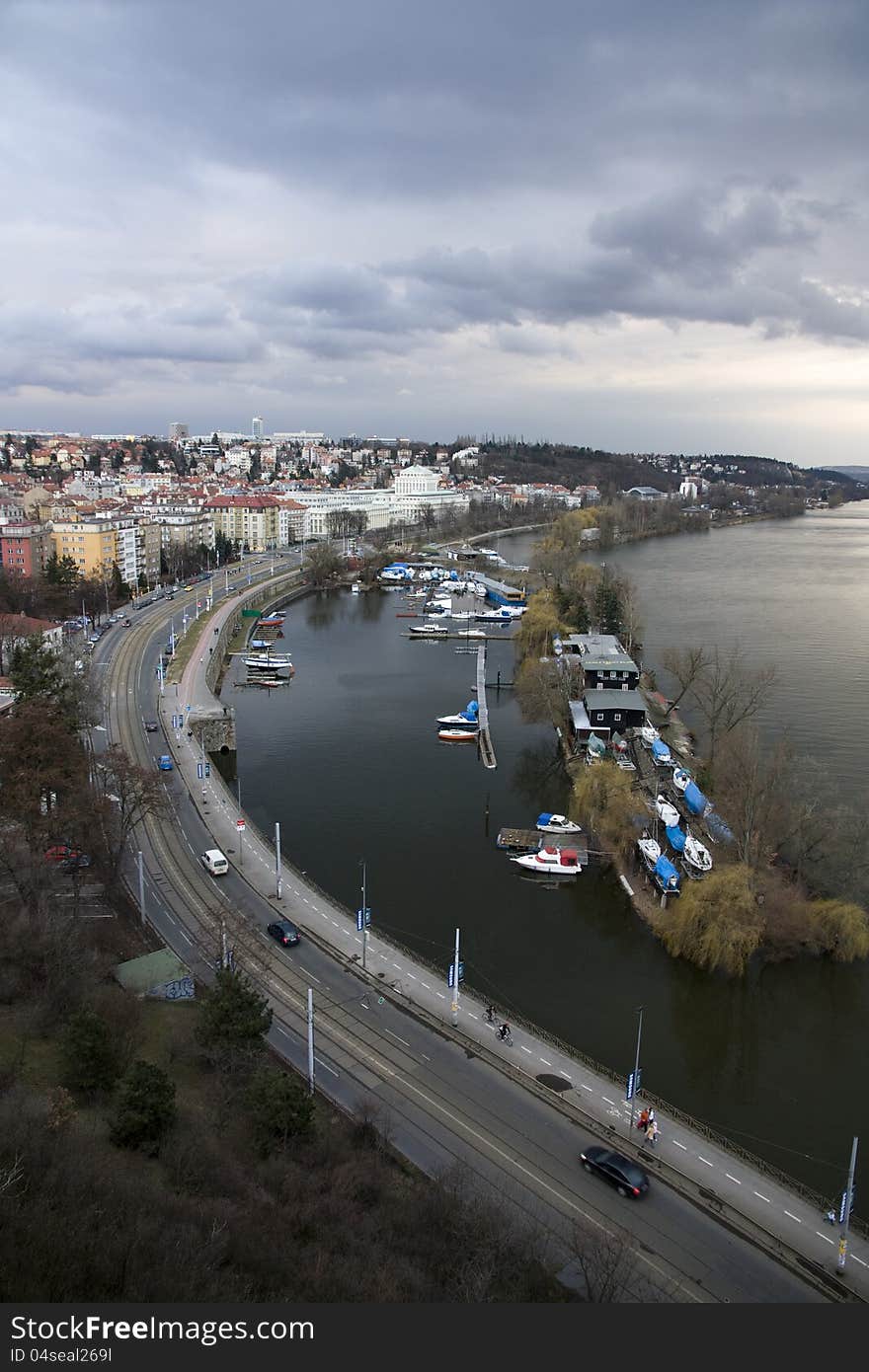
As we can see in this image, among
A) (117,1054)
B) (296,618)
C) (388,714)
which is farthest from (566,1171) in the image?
(296,618)

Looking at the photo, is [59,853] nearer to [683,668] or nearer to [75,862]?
[75,862]

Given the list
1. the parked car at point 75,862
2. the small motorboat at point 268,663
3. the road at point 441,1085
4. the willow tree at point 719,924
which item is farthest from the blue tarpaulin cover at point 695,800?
the small motorboat at point 268,663

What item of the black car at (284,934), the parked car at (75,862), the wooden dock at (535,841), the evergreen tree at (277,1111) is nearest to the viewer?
the evergreen tree at (277,1111)

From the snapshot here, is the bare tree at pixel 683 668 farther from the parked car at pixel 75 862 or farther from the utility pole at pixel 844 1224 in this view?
the utility pole at pixel 844 1224

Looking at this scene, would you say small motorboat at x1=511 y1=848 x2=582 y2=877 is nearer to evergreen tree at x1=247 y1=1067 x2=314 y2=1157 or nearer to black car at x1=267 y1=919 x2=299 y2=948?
black car at x1=267 y1=919 x2=299 y2=948

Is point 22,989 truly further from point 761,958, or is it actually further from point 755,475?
point 755,475

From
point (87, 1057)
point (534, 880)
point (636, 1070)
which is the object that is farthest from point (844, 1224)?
point (534, 880)

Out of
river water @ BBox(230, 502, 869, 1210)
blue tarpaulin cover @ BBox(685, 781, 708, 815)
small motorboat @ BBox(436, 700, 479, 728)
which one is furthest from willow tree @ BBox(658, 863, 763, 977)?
small motorboat @ BBox(436, 700, 479, 728)
